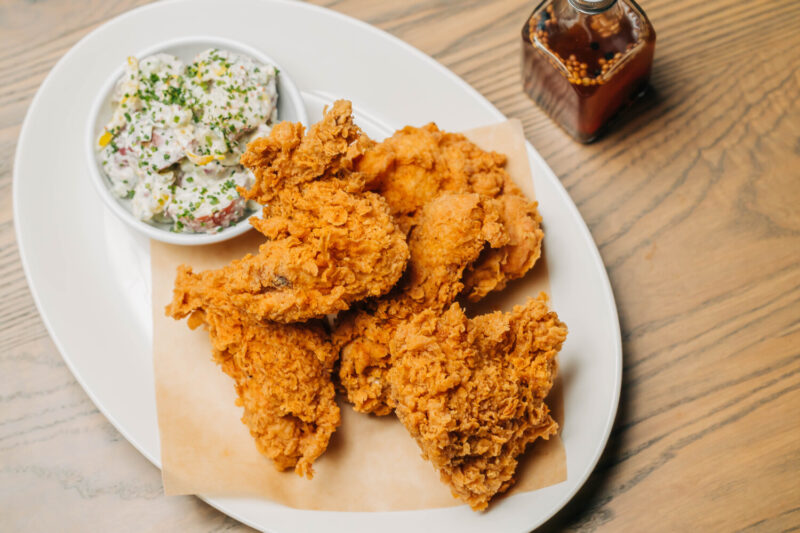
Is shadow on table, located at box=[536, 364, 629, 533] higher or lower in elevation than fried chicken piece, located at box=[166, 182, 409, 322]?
lower

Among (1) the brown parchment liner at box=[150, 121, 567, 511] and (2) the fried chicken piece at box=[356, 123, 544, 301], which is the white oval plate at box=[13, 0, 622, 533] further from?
(2) the fried chicken piece at box=[356, 123, 544, 301]

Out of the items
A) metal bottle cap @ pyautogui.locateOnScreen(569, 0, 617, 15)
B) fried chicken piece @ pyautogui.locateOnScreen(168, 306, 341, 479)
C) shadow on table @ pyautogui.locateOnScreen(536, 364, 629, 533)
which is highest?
metal bottle cap @ pyautogui.locateOnScreen(569, 0, 617, 15)

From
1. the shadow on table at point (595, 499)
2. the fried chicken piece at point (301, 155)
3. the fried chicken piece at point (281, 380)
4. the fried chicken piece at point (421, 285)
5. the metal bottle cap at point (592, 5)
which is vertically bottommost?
the shadow on table at point (595, 499)

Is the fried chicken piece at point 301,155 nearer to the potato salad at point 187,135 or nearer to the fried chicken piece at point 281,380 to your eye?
the potato salad at point 187,135

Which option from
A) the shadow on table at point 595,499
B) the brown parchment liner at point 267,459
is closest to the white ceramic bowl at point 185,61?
the brown parchment liner at point 267,459

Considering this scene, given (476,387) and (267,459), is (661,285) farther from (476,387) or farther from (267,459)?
(267,459)

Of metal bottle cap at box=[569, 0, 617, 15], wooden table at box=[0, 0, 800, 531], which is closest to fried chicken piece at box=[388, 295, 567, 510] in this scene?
wooden table at box=[0, 0, 800, 531]

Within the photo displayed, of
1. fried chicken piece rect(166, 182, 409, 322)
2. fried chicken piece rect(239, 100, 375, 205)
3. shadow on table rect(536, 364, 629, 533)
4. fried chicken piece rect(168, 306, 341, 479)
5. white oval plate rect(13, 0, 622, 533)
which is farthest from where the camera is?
shadow on table rect(536, 364, 629, 533)

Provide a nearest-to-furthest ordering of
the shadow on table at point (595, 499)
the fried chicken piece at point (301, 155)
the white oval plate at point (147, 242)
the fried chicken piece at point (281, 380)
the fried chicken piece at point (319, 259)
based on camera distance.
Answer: the fried chicken piece at point (319, 259), the fried chicken piece at point (301, 155), the fried chicken piece at point (281, 380), the white oval plate at point (147, 242), the shadow on table at point (595, 499)

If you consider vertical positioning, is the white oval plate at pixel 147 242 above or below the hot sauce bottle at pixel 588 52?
below
